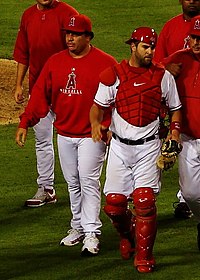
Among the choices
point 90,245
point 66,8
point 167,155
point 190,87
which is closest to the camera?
point 167,155

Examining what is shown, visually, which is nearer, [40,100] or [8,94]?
[40,100]

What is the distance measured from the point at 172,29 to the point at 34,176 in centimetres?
284

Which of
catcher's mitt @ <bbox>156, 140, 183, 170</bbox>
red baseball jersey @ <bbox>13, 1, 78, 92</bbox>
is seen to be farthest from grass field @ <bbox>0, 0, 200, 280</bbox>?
red baseball jersey @ <bbox>13, 1, 78, 92</bbox>

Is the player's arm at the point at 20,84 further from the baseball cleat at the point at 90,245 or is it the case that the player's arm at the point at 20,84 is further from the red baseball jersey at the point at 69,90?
the baseball cleat at the point at 90,245

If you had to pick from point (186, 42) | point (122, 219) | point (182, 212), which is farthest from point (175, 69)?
point (182, 212)

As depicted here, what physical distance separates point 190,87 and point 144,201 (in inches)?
43.0

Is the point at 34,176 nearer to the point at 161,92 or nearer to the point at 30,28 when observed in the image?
the point at 30,28

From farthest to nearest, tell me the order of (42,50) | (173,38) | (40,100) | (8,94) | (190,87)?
(8,94) < (42,50) < (173,38) < (40,100) < (190,87)

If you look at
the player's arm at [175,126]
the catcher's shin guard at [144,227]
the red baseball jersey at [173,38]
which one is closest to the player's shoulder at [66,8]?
the red baseball jersey at [173,38]

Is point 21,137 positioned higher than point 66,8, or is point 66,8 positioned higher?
point 66,8

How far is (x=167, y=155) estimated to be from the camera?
30.0 ft

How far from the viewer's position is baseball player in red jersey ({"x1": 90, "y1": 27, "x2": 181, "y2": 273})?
30.3 ft

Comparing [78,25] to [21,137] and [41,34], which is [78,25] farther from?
[41,34]

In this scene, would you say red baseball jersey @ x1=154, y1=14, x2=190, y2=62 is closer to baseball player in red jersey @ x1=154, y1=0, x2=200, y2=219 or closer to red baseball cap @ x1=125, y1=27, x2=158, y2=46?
baseball player in red jersey @ x1=154, y1=0, x2=200, y2=219
